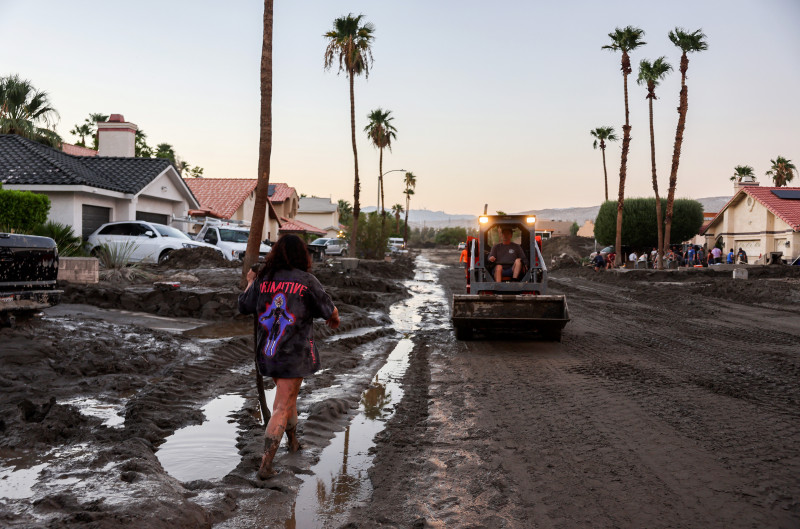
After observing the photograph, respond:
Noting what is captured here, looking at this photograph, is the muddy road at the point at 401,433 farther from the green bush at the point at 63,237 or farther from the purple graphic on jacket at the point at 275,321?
the green bush at the point at 63,237

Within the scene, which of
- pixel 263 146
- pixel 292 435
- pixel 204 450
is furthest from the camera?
pixel 263 146

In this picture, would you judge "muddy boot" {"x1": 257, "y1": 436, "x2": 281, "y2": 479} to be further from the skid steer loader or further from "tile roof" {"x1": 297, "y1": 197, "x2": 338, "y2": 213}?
"tile roof" {"x1": 297, "y1": 197, "x2": 338, "y2": 213}

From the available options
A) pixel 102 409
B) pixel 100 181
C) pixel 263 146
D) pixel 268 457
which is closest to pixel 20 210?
pixel 263 146

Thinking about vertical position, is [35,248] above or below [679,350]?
above

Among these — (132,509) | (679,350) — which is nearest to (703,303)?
(679,350)

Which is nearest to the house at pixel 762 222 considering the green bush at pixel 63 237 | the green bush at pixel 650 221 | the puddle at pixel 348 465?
the green bush at pixel 650 221

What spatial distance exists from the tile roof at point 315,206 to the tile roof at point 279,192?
27082 millimetres

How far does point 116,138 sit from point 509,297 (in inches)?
904

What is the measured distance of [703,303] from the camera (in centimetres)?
2070

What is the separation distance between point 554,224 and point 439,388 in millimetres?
143194

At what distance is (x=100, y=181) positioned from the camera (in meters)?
21.8

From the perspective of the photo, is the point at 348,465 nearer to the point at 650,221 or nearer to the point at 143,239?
the point at 143,239

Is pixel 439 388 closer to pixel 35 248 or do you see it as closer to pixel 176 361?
pixel 176 361

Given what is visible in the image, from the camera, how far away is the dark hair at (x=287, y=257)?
4.80 meters
